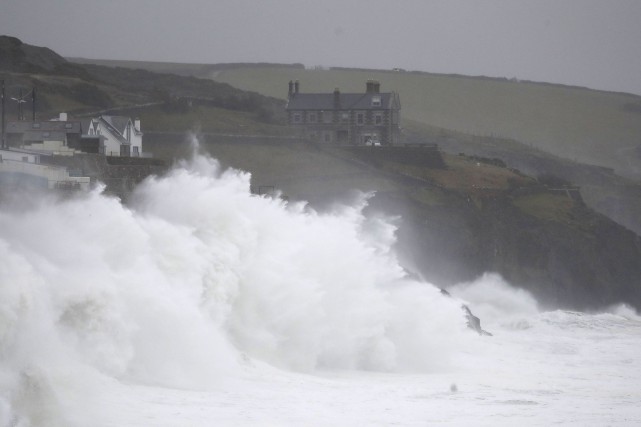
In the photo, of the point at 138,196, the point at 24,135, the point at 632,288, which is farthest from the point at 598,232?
the point at 138,196

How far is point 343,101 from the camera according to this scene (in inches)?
2628

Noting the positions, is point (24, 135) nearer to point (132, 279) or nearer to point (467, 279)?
point (132, 279)

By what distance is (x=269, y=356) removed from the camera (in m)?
24.4

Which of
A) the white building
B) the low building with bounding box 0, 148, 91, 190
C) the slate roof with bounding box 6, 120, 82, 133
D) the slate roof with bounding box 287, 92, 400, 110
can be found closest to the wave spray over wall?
the low building with bounding box 0, 148, 91, 190

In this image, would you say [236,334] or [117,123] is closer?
[236,334]

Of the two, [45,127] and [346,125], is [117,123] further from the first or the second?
[346,125]

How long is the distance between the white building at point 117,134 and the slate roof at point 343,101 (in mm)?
17293

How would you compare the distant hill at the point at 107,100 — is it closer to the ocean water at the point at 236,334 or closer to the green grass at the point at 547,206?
the green grass at the point at 547,206

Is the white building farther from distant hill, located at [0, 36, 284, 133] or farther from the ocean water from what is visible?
the ocean water

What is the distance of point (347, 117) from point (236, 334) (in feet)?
139

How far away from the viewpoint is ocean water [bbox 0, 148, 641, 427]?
695 inches

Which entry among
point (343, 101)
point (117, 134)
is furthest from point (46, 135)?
point (343, 101)

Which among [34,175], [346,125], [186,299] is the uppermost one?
[34,175]

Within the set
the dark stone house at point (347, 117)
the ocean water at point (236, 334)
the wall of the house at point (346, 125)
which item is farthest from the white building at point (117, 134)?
the dark stone house at point (347, 117)
